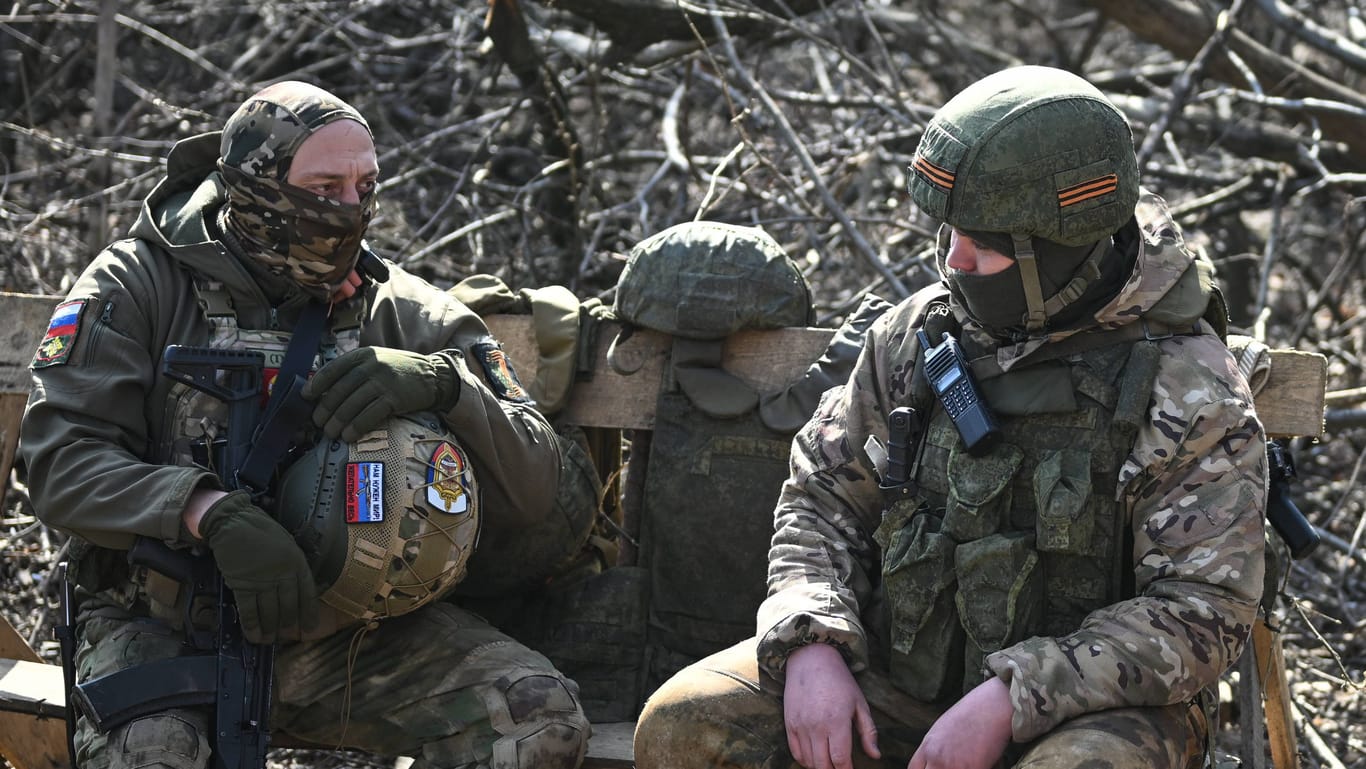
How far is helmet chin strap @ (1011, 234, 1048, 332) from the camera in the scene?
9.11 ft

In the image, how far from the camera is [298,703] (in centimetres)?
339

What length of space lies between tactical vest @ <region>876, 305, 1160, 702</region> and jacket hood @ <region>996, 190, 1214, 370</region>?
2.2 inches

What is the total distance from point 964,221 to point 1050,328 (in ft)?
0.93

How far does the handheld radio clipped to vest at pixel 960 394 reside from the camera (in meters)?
2.87

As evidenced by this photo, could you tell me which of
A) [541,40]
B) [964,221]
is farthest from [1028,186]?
[541,40]

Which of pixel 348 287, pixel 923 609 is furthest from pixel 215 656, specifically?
pixel 923 609

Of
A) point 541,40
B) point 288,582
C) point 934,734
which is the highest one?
point 541,40

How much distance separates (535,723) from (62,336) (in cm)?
137

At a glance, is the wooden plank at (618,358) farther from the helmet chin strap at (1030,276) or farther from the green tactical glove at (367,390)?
the helmet chin strap at (1030,276)

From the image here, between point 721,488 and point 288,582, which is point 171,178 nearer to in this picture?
point 288,582

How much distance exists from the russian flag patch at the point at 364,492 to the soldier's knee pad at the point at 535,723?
49 centimetres

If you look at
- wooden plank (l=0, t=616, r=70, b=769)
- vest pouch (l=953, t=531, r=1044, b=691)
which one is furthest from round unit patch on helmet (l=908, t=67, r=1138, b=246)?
wooden plank (l=0, t=616, r=70, b=769)

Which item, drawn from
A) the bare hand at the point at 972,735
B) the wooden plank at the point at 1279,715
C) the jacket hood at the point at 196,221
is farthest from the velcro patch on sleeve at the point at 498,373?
the wooden plank at the point at 1279,715

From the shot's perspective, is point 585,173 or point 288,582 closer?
point 288,582
